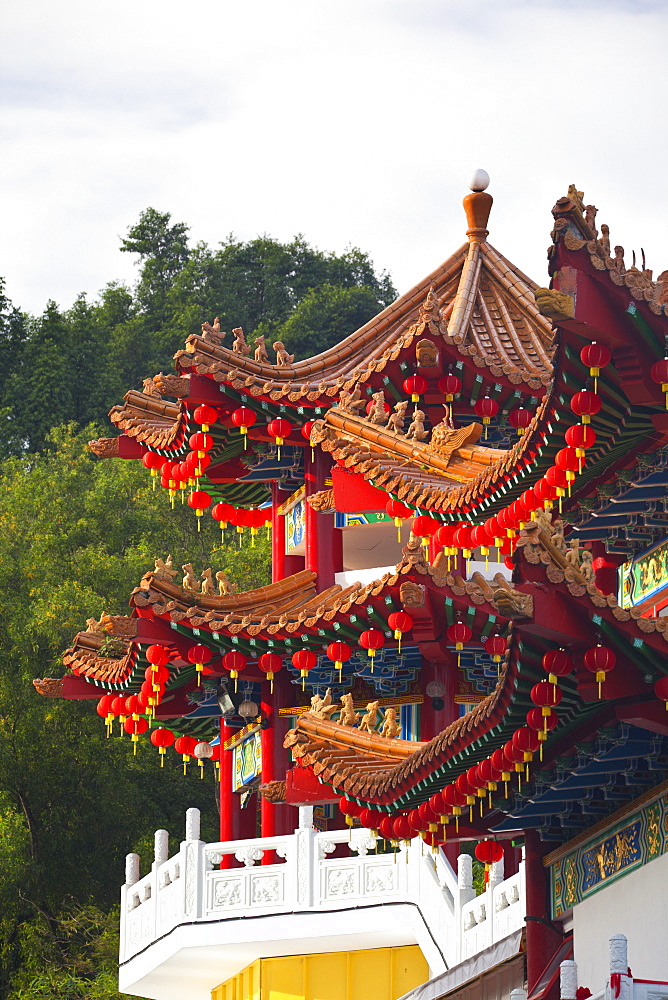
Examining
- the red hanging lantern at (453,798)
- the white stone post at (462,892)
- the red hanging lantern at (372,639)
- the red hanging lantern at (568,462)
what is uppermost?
the red hanging lantern at (372,639)

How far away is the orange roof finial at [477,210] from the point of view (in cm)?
2027

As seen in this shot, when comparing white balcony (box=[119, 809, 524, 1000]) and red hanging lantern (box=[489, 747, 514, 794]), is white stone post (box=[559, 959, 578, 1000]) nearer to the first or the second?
red hanging lantern (box=[489, 747, 514, 794])

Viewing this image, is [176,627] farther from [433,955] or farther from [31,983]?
[31,983]

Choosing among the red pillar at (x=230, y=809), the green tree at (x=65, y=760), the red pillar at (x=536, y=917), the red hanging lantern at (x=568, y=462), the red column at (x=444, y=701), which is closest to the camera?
the red pillar at (x=536, y=917)

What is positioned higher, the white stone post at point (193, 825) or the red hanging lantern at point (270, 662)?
the red hanging lantern at point (270, 662)

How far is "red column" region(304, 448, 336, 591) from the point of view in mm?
19266

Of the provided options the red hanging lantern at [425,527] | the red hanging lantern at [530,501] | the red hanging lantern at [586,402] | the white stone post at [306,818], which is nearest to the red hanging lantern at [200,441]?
the red hanging lantern at [425,527]

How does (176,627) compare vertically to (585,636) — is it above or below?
above

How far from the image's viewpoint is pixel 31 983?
1100 inches

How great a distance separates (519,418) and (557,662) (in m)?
8.93

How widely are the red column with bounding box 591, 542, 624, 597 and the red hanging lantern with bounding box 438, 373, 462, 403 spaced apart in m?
4.99

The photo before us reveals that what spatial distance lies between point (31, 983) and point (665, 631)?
66.0 feet

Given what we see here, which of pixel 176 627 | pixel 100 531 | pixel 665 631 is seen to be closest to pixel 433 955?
pixel 176 627

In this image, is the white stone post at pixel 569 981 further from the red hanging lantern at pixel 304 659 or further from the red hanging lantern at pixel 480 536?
the red hanging lantern at pixel 304 659
